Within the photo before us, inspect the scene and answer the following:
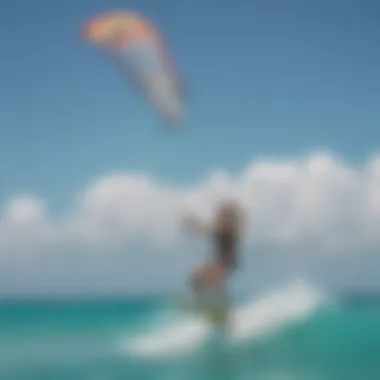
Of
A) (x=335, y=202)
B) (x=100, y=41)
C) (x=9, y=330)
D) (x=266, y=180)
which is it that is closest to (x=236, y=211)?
(x=266, y=180)

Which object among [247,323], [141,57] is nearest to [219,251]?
[247,323]

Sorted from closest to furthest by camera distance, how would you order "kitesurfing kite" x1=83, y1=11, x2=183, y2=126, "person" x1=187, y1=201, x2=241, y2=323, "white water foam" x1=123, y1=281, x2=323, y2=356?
"kitesurfing kite" x1=83, y1=11, x2=183, y2=126 → "person" x1=187, y1=201, x2=241, y2=323 → "white water foam" x1=123, y1=281, x2=323, y2=356

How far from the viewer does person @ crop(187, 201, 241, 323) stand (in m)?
3.11

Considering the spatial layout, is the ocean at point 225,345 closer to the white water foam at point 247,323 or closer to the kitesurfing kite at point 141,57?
the white water foam at point 247,323

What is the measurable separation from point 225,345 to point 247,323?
6.0 inches

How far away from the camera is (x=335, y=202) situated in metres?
3.26

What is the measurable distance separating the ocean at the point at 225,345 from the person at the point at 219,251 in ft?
0.55

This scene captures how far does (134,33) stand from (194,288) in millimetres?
1058

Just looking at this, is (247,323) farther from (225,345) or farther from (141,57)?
(141,57)

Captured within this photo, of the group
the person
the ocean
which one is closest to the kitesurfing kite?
the person

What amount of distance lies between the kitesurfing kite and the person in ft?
1.52

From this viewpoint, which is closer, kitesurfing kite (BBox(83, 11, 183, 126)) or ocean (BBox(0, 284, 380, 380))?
kitesurfing kite (BBox(83, 11, 183, 126))

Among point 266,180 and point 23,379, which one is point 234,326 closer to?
point 266,180

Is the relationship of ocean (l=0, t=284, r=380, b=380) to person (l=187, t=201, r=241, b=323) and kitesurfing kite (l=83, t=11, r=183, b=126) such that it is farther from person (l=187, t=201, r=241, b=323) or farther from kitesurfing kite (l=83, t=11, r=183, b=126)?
kitesurfing kite (l=83, t=11, r=183, b=126)
